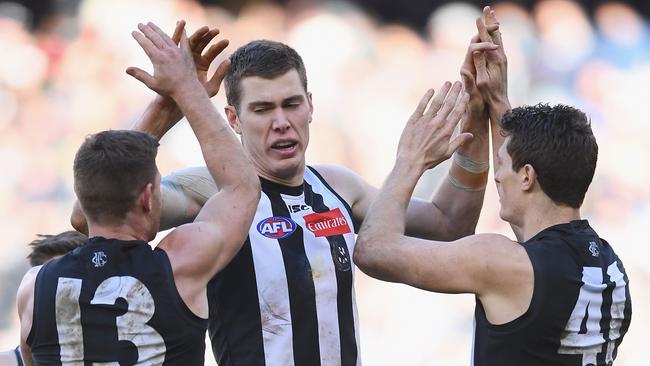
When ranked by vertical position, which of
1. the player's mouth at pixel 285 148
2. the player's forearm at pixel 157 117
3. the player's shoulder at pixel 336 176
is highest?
the player's forearm at pixel 157 117

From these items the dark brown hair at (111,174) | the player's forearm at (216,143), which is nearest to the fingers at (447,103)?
the player's forearm at (216,143)

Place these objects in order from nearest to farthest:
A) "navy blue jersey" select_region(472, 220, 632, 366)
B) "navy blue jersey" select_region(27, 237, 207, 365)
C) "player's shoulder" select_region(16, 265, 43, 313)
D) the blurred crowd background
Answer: "navy blue jersey" select_region(27, 237, 207, 365) < "player's shoulder" select_region(16, 265, 43, 313) < "navy blue jersey" select_region(472, 220, 632, 366) < the blurred crowd background

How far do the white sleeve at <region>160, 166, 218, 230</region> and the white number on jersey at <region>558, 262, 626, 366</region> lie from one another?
1374mm

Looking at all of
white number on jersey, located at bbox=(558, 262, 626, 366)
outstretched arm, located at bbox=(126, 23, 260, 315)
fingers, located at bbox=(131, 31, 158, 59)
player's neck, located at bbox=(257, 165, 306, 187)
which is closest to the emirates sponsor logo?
player's neck, located at bbox=(257, 165, 306, 187)

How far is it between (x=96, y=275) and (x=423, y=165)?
1.28m

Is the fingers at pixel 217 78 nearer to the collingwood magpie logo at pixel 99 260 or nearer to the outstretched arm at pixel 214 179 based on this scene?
the outstretched arm at pixel 214 179

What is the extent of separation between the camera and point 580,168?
342 centimetres

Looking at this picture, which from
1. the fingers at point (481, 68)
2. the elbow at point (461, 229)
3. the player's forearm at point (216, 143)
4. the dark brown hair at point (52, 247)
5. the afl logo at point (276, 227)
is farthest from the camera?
the dark brown hair at point (52, 247)

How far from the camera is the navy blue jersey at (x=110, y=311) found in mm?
3074

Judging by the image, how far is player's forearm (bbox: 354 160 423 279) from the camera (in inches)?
139

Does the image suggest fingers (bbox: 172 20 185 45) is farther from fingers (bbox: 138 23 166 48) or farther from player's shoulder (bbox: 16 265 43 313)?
player's shoulder (bbox: 16 265 43 313)

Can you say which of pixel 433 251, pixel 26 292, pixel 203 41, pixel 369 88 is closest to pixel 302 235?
pixel 433 251

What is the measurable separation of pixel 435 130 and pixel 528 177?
0.45 meters

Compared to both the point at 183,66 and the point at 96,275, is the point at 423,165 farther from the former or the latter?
the point at 96,275
